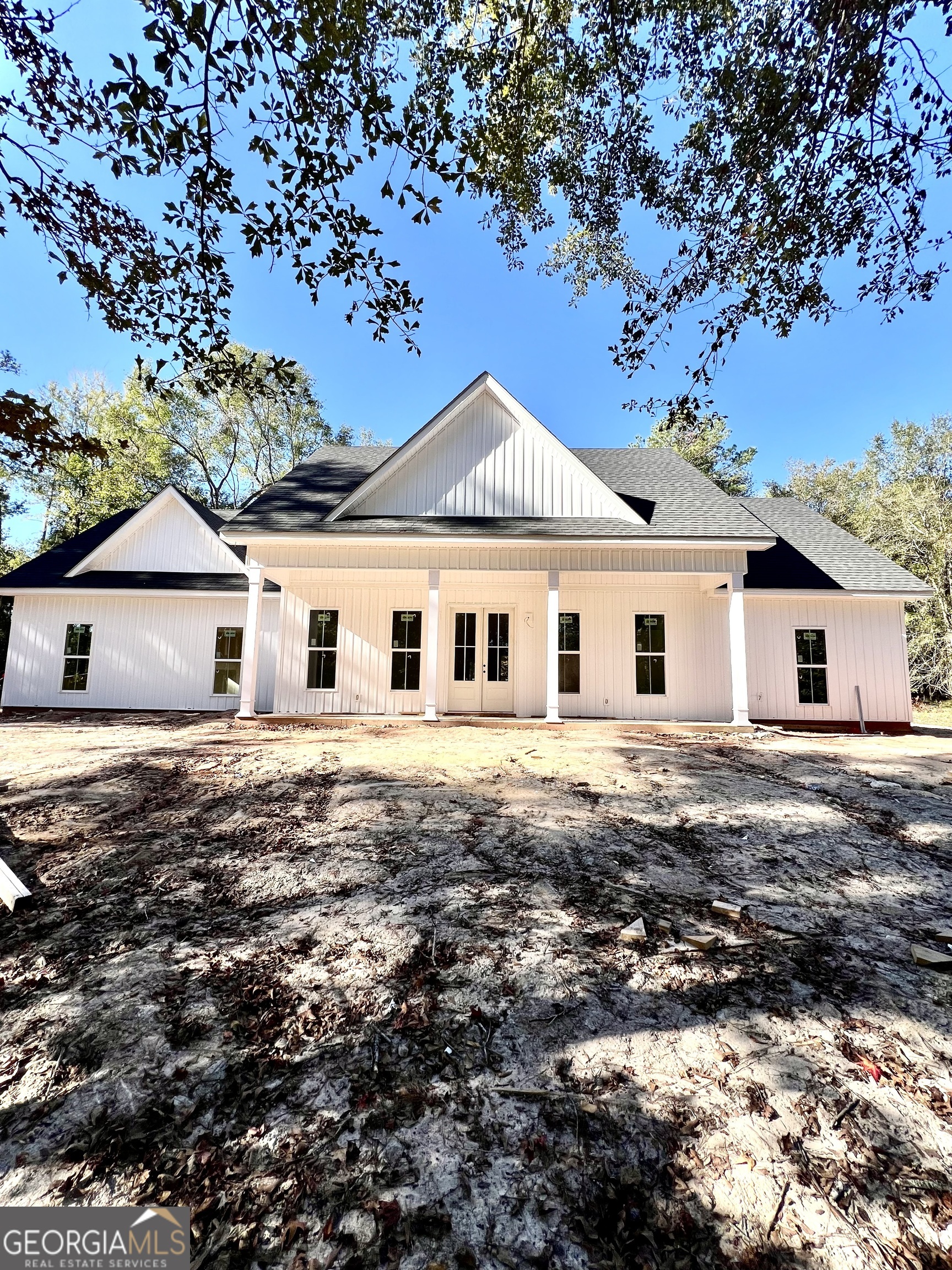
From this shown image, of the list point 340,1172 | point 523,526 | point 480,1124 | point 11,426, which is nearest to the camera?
point 340,1172

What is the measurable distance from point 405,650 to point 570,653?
376cm

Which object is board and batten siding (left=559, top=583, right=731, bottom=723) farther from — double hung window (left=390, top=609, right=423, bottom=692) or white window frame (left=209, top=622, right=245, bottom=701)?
white window frame (left=209, top=622, right=245, bottom=701)

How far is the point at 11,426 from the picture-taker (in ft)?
14.3

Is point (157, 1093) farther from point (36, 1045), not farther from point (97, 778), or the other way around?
point (97, 778)

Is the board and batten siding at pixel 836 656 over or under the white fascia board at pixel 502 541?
under

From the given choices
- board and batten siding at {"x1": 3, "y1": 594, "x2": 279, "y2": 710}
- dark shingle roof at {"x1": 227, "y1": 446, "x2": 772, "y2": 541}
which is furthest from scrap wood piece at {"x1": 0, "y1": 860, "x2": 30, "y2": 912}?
board and batten siding at {"x1": 3, "y1": 594, "x2": 279, "y2": 710}

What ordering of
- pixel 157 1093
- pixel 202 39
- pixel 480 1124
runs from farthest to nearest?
pixel 202 39
pixel 157 1093
pixel 480 1124

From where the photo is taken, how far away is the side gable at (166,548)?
14000mm

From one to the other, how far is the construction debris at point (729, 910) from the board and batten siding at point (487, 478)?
29.4 ft

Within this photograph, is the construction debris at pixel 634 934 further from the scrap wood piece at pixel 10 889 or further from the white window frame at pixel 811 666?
Result: the white window frame at pixel 811 666

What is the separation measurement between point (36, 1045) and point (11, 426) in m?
4.70

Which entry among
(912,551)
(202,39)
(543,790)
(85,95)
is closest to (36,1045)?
(543,790)

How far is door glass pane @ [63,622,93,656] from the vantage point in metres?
13.5

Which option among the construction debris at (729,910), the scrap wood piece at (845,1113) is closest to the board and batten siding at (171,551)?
the construction debris at (729,910)
